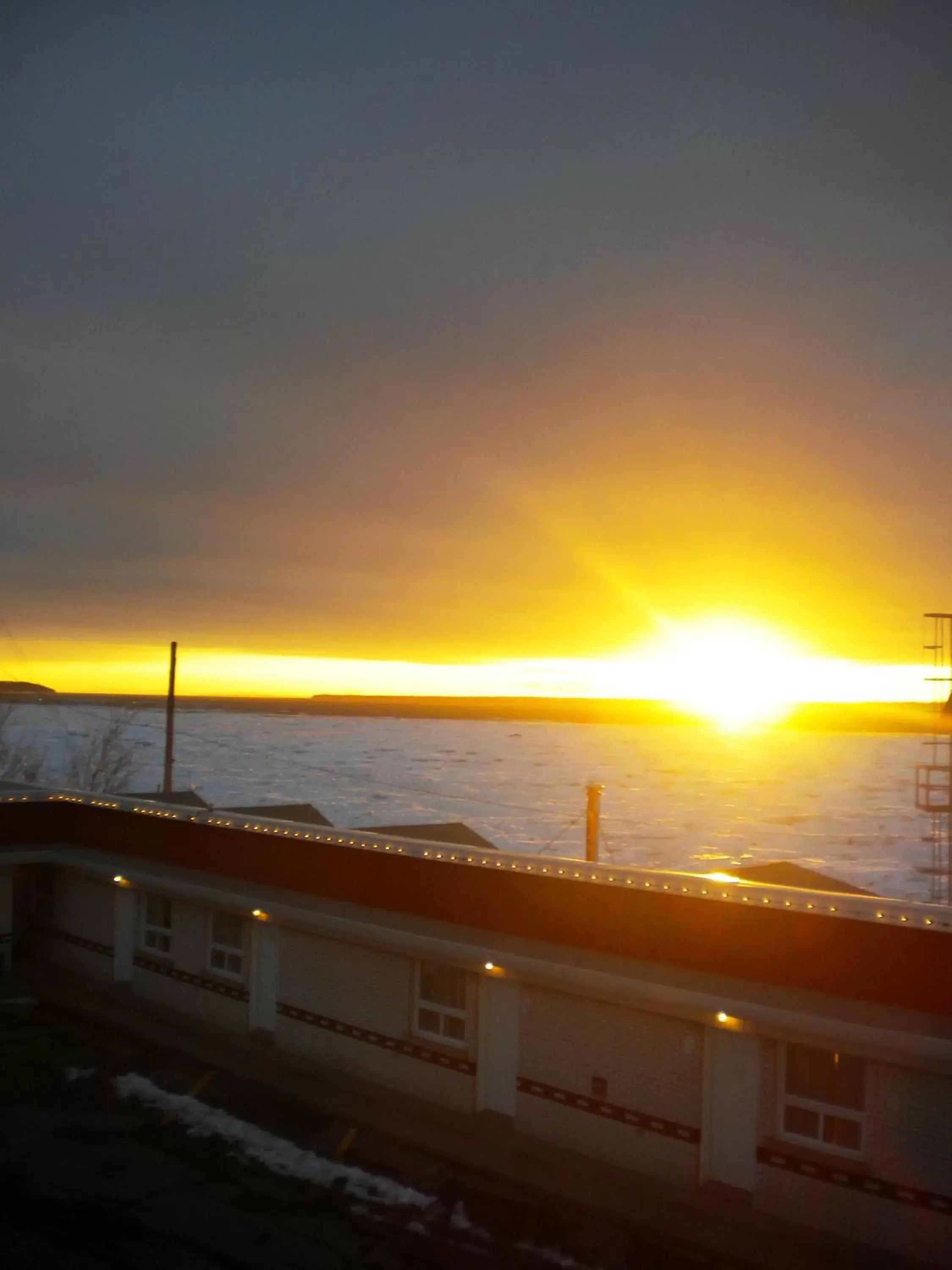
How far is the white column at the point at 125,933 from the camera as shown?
19281 mm

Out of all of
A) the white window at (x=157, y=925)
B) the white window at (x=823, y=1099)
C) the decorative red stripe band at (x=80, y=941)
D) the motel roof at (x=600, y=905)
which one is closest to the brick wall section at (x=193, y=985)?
the white window at (x=157, y=925)

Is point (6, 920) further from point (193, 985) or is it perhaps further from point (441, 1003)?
point (441, 1003)

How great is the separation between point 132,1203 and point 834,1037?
25.9 ft

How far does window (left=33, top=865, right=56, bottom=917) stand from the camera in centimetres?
2138

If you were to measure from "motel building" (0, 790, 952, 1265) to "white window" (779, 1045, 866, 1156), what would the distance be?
23 mm

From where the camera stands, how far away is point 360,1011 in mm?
15320

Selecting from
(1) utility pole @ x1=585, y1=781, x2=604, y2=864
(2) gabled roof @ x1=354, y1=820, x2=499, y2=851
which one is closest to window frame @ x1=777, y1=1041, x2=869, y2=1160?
(2) gabled roof @ x1=354, y1=820, x2=499, y2=851

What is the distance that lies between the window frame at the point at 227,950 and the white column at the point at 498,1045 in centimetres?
510

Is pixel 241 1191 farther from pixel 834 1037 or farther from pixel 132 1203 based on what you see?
pixel 834 1037

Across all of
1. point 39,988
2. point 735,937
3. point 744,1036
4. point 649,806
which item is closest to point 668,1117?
point 744,1036

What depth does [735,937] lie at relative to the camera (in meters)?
12.2

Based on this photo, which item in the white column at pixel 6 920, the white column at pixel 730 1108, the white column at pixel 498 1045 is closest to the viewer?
the white column at pixel 730 1108

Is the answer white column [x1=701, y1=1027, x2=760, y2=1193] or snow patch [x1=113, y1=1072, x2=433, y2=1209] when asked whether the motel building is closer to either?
white column [x1=701, y1=1027, x2=760, y2=1193]

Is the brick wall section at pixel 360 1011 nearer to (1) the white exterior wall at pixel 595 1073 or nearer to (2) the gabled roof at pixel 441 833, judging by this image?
(1) the white exterior wall at pixel 595 1073
